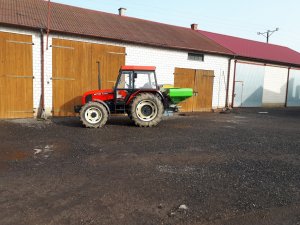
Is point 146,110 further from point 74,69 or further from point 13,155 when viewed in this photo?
point 13,155

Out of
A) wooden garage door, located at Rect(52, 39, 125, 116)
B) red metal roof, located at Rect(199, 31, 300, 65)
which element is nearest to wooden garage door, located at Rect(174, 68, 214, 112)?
red metal roof, located at Rect(199, 31, 300, 65)

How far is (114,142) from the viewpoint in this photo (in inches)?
286

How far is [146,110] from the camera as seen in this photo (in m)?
9.59

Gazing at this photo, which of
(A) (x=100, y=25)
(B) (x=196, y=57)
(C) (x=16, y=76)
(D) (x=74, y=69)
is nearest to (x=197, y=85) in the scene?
(B) (x=196, y=57)

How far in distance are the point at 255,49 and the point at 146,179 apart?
1920cm

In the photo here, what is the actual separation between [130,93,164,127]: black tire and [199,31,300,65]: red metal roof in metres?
9.86

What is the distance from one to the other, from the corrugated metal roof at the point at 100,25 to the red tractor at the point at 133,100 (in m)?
3.55

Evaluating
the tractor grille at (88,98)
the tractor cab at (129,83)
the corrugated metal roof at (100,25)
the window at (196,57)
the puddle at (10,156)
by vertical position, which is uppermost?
the corrugated metal roof at (100,25)

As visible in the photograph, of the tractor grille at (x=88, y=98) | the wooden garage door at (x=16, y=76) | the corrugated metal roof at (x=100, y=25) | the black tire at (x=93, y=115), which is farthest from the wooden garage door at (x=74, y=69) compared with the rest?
the black tire at (x=93, y=115)

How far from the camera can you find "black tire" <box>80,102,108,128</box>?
909 cm

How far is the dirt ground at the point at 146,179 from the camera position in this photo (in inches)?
135

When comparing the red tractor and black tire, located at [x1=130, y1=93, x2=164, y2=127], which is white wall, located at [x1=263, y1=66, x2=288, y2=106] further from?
black tire, located at [x1=130, y1=93, x2=164, y2=127]

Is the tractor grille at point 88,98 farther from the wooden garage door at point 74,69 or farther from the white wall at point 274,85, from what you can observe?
the white wall at point 274,85

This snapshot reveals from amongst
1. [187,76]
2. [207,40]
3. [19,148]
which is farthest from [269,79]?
[19,148]
